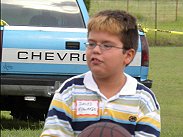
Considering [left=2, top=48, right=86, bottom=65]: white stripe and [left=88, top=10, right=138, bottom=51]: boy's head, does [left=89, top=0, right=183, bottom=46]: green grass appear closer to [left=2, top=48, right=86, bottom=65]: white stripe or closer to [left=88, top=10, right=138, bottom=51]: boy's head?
[left=2, top=48, right=86, bottom=65]: white stripe

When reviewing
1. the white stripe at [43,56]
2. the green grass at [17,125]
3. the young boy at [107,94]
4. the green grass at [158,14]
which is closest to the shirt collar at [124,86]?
the young boy at [107,94]

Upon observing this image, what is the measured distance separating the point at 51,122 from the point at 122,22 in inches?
24.2

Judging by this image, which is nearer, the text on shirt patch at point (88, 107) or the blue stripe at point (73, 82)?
the text on shirt patch at point (88, 107)

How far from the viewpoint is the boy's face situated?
3250mm

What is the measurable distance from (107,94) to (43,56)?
17.0 feet

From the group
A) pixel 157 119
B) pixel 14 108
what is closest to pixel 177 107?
pixel 14 108

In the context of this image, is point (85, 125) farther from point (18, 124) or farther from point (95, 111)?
point (18, 124)

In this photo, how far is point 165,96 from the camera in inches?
555

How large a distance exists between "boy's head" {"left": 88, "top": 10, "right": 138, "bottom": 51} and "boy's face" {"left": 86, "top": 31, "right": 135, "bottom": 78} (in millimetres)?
26

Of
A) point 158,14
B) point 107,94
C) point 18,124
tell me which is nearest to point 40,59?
point 18,124

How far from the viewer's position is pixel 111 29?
10.7 ft

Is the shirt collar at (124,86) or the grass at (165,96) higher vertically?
the shirt collar at (124,86)

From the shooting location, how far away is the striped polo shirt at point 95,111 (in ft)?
11.0

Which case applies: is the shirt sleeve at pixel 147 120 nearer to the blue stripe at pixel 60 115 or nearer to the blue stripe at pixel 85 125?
the blue stripe at pixel 85 125
